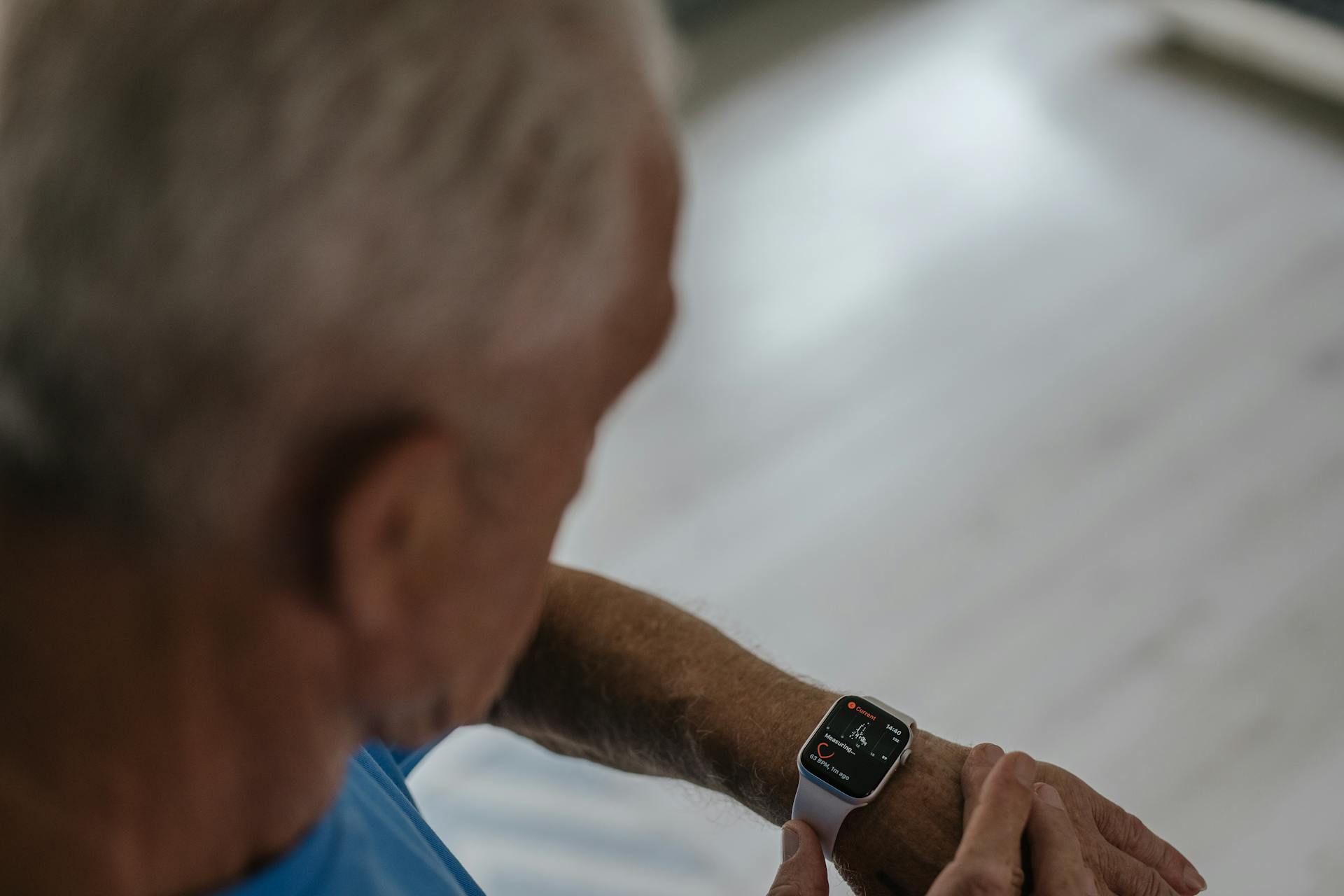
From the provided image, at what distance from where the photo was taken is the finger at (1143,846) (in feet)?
3.27

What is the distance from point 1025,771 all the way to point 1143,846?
0.15 m

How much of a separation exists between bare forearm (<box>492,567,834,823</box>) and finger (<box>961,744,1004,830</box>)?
13 centimetres

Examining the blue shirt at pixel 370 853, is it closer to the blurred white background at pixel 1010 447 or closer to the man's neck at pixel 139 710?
the man's neck at pixel 139 710

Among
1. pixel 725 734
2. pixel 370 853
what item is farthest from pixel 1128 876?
pixel 370 853

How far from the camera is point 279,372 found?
0.55 metres

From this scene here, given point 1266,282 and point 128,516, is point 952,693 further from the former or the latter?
point 128,516

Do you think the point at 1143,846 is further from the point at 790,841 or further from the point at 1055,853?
the point at 790,841

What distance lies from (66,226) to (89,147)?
0.12 ft

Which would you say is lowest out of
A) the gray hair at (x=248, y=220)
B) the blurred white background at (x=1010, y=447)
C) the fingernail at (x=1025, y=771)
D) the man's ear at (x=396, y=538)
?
the blurred white background at (x=1010, y=447)

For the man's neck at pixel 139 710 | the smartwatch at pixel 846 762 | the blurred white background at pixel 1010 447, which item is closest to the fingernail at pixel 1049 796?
the smartwatch at pixel 846 762

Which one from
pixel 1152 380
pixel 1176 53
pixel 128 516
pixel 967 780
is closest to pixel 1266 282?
pixel 1152 380

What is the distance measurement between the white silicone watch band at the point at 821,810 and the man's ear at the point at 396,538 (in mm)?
447

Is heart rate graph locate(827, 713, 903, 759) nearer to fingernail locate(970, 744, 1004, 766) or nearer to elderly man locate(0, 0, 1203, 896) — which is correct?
fingernail locate(970, 744, 1004, 766)

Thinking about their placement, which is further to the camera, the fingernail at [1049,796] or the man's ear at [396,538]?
the fingernail at [1049,796]
